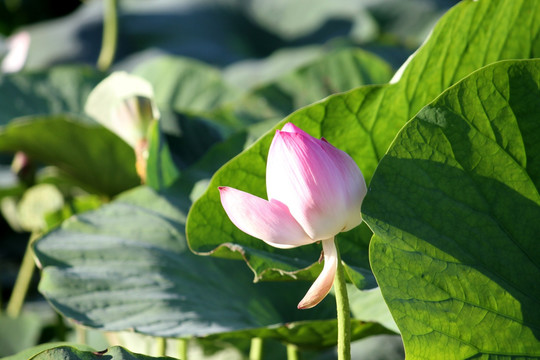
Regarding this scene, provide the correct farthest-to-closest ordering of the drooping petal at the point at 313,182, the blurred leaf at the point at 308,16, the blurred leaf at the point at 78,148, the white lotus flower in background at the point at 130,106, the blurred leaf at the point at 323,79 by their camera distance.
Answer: the blurred leaf at the point at 308,16
the blurred leaf at the point at 323,79
the blurred leaf at the point at 78,148
the white lotus flower in background at the point at 130,106
the drooping petal at the point at 313,182

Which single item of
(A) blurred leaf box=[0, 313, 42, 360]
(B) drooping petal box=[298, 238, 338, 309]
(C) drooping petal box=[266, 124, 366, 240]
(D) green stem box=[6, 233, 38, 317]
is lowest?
(D) green stem box=[6, 233, 38, 317]

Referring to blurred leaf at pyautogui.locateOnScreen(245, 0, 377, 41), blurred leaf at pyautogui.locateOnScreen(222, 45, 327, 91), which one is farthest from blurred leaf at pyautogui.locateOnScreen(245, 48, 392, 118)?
blurred leaf at pyautogui.locateOnScreen(245, 0, 377, 41)

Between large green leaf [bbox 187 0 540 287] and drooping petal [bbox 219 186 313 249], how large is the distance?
0.12 meters

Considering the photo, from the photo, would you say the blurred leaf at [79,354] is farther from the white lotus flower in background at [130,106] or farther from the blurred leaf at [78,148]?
the blurred leaf at [78,148]

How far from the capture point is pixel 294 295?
0.75m

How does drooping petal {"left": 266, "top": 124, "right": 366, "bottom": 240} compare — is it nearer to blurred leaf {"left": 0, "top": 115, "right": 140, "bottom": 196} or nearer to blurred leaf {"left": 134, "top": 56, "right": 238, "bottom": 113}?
blurred leaf {"left": 0, "top": 115, "right": 140, "bottom": 196}

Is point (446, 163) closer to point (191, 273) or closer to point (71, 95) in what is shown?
point (191, 273)

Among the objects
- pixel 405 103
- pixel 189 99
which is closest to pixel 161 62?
pixel 189 99

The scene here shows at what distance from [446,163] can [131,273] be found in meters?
0.35

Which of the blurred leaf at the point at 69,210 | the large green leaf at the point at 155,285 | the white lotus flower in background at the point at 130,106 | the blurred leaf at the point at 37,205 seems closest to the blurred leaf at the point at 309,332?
the large green leaf at the point at 155,285

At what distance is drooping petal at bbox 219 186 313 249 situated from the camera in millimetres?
406

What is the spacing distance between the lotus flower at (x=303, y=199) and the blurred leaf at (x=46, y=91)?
41.7 inches

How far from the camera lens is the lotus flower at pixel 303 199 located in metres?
0.40

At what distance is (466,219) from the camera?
1.43 ft
